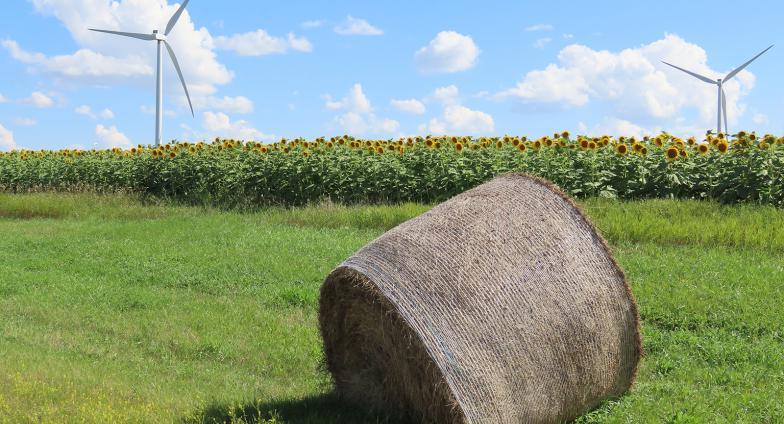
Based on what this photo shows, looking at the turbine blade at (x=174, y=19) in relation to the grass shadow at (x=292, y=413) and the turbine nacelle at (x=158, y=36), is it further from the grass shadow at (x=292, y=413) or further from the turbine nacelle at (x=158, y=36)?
the grass shadow at (x=292, y=413)

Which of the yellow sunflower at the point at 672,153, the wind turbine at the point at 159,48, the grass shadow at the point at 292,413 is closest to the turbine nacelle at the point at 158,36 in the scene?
the wind turbine at the point at 159,48

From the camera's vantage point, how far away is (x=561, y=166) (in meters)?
14.5

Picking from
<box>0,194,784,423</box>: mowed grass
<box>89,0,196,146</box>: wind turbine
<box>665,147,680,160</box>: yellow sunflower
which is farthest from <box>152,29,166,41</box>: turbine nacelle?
<box>665,147,680,160</box>: yellow sunflower

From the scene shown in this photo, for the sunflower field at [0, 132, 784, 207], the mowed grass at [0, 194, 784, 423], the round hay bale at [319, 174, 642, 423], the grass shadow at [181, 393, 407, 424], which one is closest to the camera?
the round hay bale at [319, 174, 642, 423]

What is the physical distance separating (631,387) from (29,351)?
5.26 metres

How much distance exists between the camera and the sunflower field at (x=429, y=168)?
45.8 feet

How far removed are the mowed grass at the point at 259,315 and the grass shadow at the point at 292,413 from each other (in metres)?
0.02

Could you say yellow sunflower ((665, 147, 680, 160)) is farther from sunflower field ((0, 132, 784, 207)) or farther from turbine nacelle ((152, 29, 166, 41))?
turbine nacelle ((152, 29, 166, 41))

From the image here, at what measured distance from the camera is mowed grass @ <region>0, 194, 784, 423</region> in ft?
19.1

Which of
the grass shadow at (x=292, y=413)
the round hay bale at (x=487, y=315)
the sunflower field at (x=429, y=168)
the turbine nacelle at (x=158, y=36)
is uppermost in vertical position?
the turbine nacelle at (x=158, y=36)

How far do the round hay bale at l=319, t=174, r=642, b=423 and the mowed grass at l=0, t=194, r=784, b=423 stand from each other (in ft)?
1.29

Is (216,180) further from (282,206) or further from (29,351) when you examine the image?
(29,351)

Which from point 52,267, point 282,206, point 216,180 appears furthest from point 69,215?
point 52,267

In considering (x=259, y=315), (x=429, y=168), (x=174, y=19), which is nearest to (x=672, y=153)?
(x=429, y=168)
